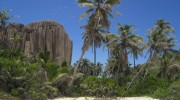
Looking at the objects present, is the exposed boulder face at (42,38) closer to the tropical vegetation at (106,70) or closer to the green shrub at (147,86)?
the tropical vegetation at (106,70)

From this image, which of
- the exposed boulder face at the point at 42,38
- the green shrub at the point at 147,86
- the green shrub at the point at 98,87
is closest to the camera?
the green shrub at the point at 98,87

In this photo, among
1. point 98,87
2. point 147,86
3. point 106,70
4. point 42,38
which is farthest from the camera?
point 42,38

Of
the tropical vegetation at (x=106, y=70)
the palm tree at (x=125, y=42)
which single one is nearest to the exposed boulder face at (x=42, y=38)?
the tropical vegetation at (x=106, y=70)

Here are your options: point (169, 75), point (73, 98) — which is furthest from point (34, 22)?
point (73, 98)

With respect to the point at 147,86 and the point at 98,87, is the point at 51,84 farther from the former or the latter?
the point at 147,86

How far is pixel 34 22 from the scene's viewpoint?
67.1 meters

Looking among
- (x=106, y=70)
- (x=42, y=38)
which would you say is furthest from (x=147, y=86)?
(x=42, y=38)

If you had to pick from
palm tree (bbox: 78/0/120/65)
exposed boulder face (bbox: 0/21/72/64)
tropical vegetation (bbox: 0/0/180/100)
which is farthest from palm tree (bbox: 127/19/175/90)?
exposed boulder face (bbox: 0/21/72/64)

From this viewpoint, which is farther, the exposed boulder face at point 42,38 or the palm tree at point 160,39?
the exposed boulder face at point 42,38

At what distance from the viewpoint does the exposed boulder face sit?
63.1 metres

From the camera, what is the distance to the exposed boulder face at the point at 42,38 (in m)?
63.1

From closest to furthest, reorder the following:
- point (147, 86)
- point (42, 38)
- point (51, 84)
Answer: point (51, 84)
point (147, 86)
point (42, 38)

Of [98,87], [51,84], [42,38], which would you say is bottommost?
[98,87]

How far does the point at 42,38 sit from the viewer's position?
65.8 meters
